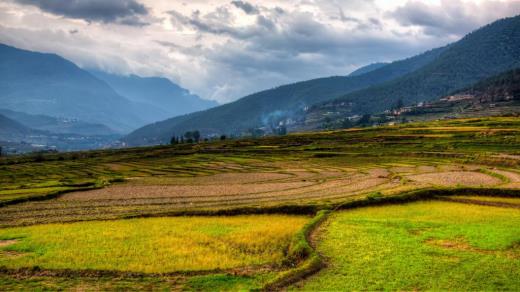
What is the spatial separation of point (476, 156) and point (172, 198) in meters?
55.9

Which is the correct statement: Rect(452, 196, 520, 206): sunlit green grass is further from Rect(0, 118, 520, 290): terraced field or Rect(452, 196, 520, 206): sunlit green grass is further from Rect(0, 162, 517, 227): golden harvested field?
Rect(0, 162, 517, 227): golden harvested field

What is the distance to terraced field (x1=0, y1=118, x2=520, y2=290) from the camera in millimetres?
20031

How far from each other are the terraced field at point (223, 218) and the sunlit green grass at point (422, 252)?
183 millimetres

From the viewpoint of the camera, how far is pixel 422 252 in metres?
21.7

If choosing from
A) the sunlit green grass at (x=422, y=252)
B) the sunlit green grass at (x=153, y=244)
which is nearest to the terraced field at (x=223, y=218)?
the sunlit green grass at (x=153, y=244)

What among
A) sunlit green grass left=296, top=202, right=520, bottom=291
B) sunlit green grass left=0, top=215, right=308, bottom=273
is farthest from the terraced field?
sunlit green grass left=296, top=202, right=520, bottom=291

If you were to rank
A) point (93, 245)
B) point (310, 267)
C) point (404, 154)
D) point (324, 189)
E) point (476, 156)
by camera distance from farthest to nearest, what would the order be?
point (404, 154) → point (476, 156) → point (324, 189) → point (93, 245) → point (310, 267)

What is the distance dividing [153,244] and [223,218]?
393 inches

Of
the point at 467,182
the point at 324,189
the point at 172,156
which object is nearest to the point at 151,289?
the point at 324,189

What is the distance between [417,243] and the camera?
917 inches

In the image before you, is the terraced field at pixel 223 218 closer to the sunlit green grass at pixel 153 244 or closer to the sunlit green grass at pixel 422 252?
the sunlit green grass at pixel 153 244

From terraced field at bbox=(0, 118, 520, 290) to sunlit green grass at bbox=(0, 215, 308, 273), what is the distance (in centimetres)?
7

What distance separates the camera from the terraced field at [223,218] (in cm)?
2003

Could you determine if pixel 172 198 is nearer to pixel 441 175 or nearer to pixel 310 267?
pixel 310 267
